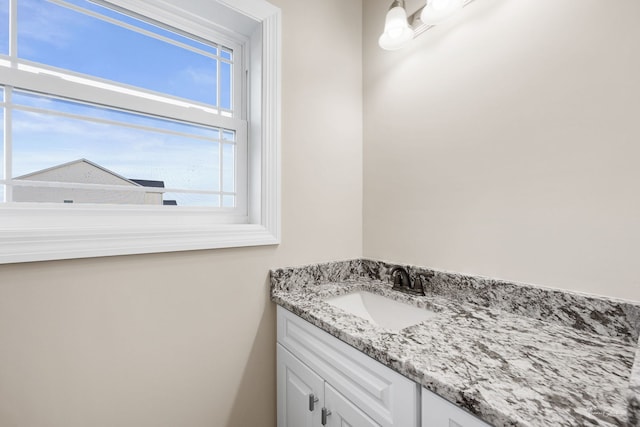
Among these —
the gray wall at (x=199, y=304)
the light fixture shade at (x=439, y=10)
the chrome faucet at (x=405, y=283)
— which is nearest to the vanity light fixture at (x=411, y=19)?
the light fixture shade at (x=439, y=10)

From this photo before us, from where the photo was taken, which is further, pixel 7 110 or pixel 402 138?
pixel 402 138

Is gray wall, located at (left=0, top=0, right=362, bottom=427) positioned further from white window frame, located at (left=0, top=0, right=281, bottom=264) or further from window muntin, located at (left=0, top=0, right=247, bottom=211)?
window muntin, located at (left=0, top=0, right=247, bottom=211)

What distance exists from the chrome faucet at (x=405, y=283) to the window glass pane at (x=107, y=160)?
90cm

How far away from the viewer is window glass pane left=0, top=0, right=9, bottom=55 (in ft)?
2.72

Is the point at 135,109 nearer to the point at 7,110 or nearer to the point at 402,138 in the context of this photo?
the point at 7,110

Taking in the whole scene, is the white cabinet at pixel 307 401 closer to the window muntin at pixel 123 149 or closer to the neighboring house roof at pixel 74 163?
the window muntin at pixel 123 149

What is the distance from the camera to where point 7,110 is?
2.73ft

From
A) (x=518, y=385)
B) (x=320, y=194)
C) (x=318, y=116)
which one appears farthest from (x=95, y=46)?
(x=518, y=385)

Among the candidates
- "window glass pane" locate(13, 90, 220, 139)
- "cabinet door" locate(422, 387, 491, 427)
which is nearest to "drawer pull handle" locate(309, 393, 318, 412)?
"cabinet door" locate(422, 387, 491, 427)

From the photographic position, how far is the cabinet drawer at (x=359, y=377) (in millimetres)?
641

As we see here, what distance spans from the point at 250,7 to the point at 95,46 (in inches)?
23.8

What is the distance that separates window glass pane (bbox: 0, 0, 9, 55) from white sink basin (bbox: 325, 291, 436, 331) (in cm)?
139

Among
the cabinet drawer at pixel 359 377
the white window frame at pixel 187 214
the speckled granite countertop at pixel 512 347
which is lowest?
the cabinet drawer at pixel 359 377

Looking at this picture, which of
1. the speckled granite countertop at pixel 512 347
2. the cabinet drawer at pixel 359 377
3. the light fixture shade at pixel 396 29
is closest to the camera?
the speckled granite countertop at pixel 512 347
